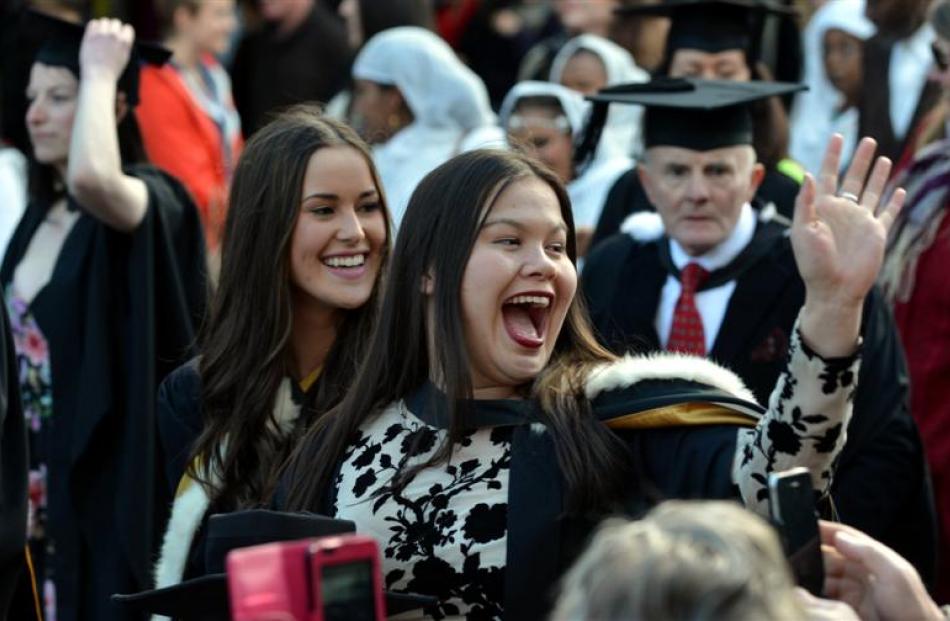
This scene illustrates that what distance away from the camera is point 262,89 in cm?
1070

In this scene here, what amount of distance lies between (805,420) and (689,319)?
7.53ft

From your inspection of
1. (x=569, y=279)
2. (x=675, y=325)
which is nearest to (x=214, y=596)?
(x=569, y=279)

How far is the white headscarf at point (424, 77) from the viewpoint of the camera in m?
8.26

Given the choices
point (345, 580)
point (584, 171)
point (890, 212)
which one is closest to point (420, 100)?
point (584, 171)

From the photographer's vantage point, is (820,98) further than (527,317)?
Yes

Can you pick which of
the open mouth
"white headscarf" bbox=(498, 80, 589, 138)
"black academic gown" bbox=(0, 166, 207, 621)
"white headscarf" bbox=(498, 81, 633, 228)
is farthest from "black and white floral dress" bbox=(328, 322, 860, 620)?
"white headscarf" bbox=(498, 80, 589, 138)

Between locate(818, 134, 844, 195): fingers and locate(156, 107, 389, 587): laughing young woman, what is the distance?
158 centimetres

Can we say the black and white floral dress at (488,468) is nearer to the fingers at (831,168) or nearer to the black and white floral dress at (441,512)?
the black and white floral dress at (441,512)

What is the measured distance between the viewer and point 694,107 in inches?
229

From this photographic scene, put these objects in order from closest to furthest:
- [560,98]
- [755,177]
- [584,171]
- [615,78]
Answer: [755,177], [584,171], [560,98], [615,78]

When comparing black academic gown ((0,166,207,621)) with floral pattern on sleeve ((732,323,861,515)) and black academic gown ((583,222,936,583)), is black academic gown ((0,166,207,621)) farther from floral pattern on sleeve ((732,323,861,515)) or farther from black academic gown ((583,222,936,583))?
floral pattern on sleeve ((732,323,861,515))

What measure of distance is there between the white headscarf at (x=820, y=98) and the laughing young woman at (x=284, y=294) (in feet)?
13.9

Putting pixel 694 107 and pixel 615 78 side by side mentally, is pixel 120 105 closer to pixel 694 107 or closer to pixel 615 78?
pixel 694 107

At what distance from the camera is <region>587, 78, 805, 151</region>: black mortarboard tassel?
5.86m
